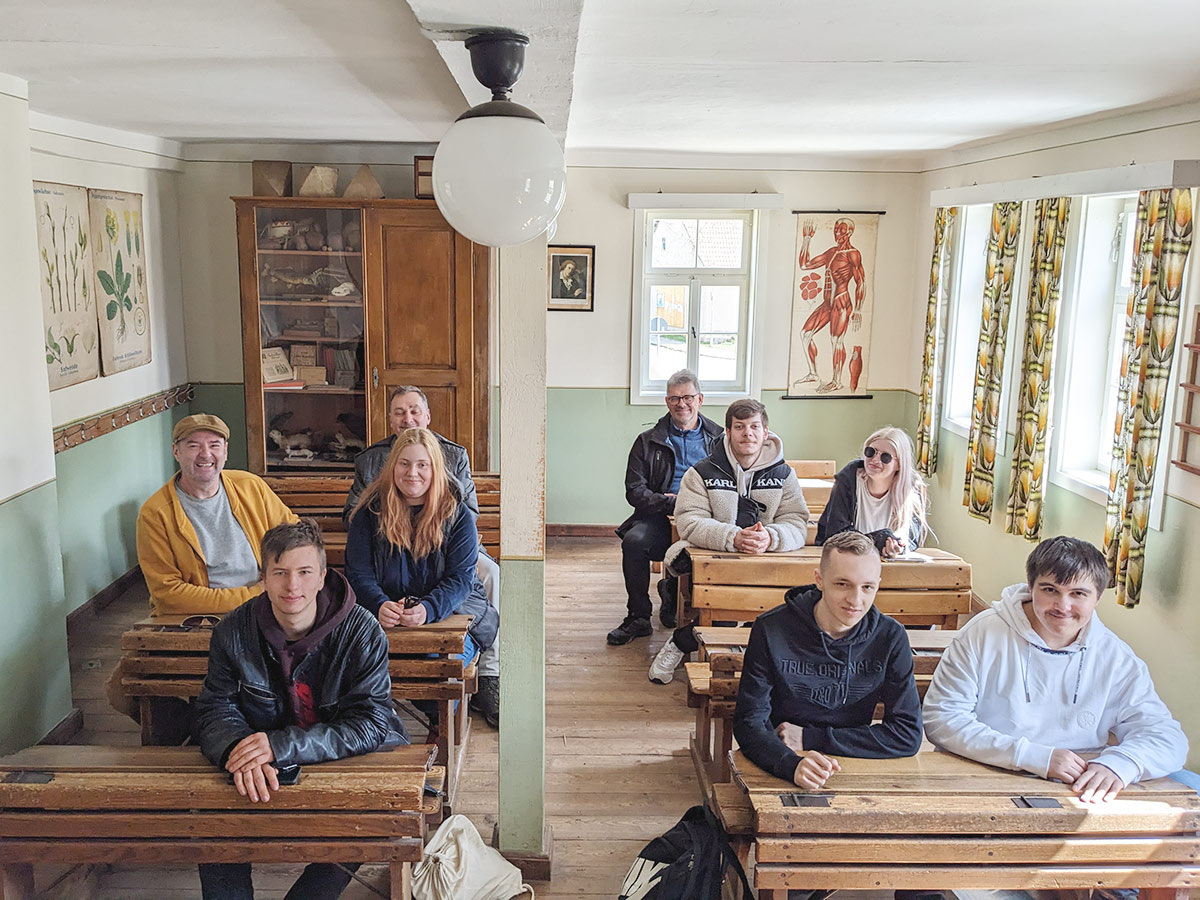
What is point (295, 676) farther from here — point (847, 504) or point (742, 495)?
point (847, 504)

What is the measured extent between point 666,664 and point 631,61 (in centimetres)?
283

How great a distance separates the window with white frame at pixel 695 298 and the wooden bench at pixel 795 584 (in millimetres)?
3008

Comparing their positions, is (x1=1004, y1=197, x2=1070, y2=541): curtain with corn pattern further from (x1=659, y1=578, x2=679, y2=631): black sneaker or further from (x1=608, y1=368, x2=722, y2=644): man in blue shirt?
(x1=659, y1=578, x2=679, y2=631): black sneaker

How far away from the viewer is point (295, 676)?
2.82 m

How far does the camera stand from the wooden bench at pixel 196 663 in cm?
345

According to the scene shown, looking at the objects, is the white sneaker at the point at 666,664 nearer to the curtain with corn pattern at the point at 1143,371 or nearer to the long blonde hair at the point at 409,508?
the long blonde hair at the point at 409,508

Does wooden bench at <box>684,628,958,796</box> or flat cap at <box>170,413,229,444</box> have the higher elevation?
flat cap at <box>170,413,229,444</box>

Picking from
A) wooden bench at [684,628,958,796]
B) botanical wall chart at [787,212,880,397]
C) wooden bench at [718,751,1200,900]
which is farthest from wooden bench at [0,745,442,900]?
botanical wall chart at [787,212,880,397]

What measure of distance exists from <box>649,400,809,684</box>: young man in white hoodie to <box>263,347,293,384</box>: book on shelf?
2824mm

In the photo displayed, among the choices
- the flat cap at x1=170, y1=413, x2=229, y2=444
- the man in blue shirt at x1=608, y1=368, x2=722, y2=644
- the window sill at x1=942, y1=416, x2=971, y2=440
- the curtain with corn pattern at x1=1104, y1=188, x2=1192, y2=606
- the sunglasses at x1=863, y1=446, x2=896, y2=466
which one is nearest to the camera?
the flat cap at x1=170, y1=413, x2=229, y2=444

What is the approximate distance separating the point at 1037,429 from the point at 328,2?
3811 millimetres

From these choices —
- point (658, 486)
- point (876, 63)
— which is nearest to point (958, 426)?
point (658, 486)

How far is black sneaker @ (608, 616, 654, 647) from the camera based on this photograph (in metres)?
5.30

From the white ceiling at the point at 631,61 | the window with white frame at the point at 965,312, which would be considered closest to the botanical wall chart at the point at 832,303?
the window with white frame at the point at 965,312
